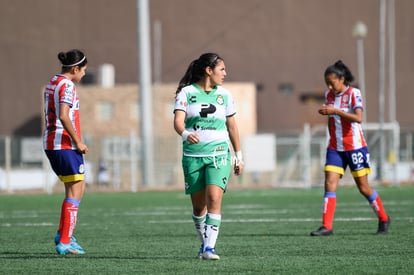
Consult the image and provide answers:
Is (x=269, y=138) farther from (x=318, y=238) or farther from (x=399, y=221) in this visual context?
(x=318, y=238)

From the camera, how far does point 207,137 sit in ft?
33.4

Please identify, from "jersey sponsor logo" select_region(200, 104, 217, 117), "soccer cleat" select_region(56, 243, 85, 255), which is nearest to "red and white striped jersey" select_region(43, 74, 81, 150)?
"soccer cleat" select_region(56, 243, 85, 255)

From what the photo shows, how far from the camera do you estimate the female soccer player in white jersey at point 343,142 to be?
13406 millimetres

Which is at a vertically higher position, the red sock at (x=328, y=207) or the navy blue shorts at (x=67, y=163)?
the navy blue shorts at (x=67, y=163)

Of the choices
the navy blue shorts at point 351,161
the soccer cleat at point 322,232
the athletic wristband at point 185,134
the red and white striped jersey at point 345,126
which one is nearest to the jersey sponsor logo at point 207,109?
the athletic wristband at point 185,134

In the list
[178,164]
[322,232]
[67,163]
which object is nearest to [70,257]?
[67,163]

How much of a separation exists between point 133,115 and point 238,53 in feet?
21.6

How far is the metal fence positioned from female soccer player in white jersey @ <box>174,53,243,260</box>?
75.8 ft

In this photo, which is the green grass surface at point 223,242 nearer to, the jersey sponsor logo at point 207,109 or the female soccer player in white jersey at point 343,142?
the female soccer player in white jersey at point 343,142

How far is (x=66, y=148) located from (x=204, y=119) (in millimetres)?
1696

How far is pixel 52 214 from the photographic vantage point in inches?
740

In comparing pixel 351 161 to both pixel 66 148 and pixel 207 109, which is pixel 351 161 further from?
pixel 66 148

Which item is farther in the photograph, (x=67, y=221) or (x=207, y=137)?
(x=67, y=221)

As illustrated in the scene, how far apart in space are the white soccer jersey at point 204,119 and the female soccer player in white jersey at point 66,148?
1.31m
